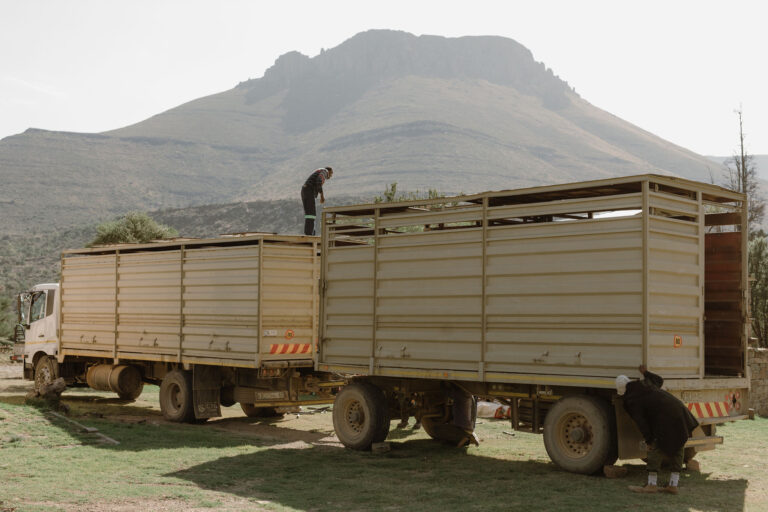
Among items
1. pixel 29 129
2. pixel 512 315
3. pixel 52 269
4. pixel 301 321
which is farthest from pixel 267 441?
pixel 29 129

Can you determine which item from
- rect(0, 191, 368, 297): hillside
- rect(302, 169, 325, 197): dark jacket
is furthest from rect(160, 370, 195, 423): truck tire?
rect(0, 191, 368, 297): hillside

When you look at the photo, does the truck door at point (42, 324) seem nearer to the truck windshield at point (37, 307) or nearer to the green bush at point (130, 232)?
the truck windshield at point (37, 307)

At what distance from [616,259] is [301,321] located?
6.64 meters

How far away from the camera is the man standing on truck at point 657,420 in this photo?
9.31 metres

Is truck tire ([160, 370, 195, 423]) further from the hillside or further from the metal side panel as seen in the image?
the hillside

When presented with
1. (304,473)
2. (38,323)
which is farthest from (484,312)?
(38,323)

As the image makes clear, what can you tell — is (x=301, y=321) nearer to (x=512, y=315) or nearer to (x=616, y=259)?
(x=512, y=315)

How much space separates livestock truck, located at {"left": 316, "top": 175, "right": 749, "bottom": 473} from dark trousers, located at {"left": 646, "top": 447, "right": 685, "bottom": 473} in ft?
1.82

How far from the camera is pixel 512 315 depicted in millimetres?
10898

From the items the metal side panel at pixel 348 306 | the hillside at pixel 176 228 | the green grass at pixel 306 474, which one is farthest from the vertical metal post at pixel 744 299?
the hillside at pixel 176 228

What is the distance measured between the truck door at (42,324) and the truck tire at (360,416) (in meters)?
9.92

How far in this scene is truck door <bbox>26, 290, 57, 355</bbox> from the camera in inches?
794

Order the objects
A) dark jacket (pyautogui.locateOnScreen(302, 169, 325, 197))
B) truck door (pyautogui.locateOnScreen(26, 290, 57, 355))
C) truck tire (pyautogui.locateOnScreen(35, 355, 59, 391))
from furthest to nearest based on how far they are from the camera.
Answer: truck door (pyautogui.locateOnScreen(26, 290, 57, 355))
truck tire (pyautogui.locateOnScreen(35, 355, 59, 391))
dark jacket (pyautogui.locateOnScreen(302, 169, 325, 197))

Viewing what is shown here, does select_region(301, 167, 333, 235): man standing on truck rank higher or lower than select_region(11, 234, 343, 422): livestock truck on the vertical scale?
higher
